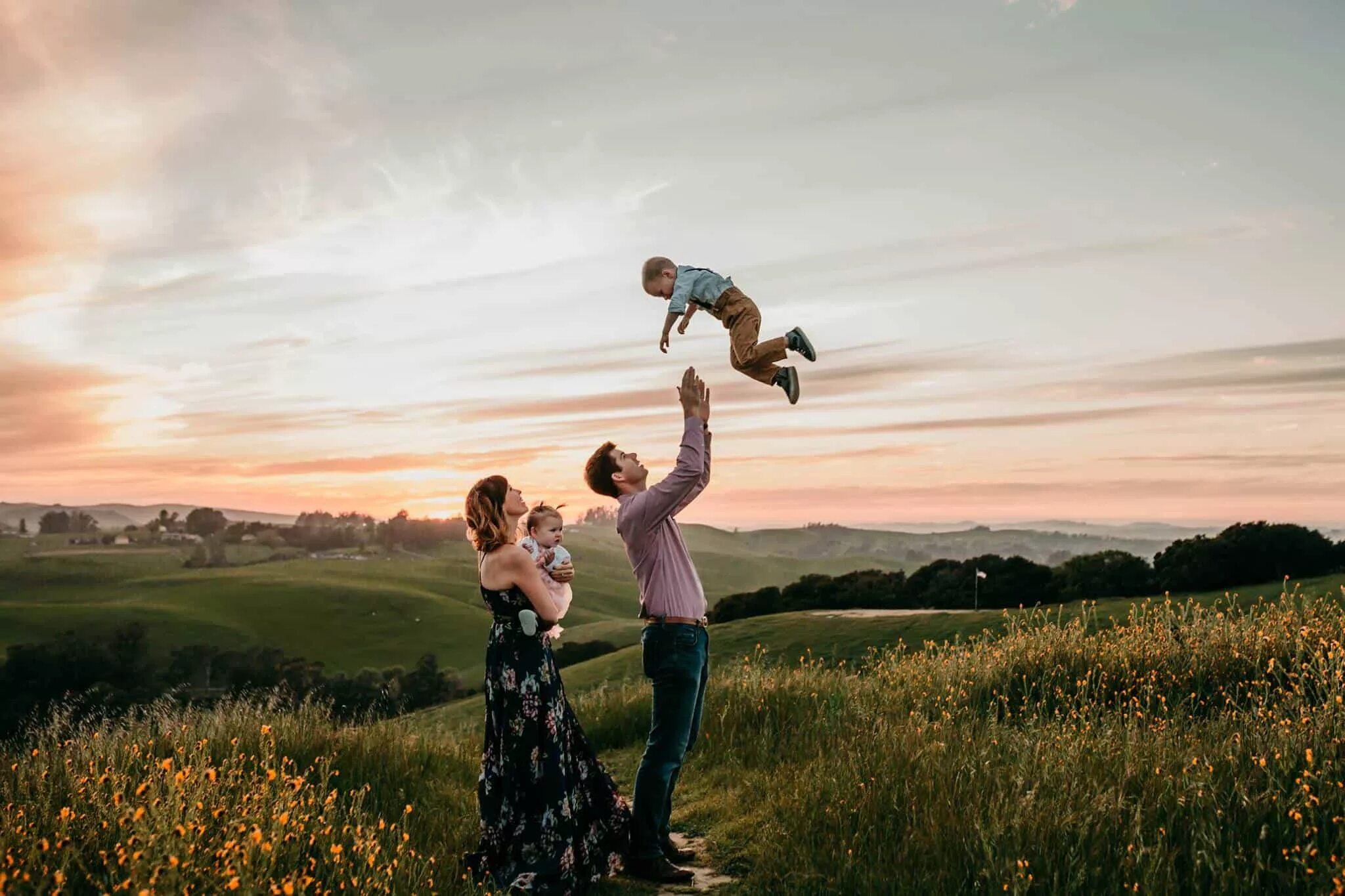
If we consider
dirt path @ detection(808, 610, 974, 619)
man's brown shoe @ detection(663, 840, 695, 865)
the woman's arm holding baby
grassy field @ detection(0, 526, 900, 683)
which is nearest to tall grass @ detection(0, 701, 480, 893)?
man's brown shoe @ detection(663, 840, 695, 865)

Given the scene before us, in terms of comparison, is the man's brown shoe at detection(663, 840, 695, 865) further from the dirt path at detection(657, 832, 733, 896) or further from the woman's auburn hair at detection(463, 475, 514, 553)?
the woman's auburn hair at detection(463, 475, 514, 553)

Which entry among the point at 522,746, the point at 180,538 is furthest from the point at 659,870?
the point at 180,538

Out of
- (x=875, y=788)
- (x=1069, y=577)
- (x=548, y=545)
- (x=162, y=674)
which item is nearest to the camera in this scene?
(x=875, y=788)

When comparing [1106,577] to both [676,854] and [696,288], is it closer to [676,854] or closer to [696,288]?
[696,288]

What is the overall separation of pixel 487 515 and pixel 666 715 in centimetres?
177

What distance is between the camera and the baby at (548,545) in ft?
25.3

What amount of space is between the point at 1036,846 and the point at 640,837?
→ 103 inches

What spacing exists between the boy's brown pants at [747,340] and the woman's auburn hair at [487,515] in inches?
110

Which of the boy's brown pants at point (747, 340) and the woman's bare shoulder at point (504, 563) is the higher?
the boy's brown pants at point (747, 340)

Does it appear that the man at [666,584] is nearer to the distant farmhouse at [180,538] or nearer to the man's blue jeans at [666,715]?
the man's blue jeans at [666,715]

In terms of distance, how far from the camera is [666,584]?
6289mm

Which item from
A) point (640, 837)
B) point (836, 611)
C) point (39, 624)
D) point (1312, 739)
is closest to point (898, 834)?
point (640, 837)

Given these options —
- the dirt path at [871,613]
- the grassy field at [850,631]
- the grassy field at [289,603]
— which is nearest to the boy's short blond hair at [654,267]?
the grassy field at [850,631]

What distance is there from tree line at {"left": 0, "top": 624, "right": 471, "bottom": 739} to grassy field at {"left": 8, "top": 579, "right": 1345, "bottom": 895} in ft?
134
